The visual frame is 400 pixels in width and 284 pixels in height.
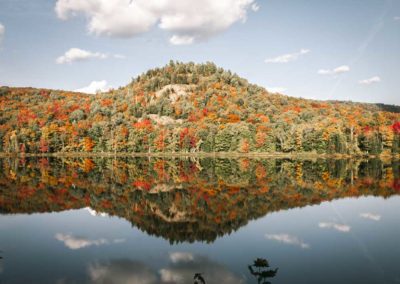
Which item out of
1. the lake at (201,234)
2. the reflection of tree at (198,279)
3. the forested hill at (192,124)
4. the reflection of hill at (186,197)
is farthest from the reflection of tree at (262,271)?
the forested hill at (192,124)

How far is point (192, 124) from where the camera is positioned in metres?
135

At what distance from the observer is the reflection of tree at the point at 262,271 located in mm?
14837

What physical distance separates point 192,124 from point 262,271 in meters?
120

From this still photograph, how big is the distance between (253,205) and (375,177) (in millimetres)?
28106

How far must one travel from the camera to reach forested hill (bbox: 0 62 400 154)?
4267 inches

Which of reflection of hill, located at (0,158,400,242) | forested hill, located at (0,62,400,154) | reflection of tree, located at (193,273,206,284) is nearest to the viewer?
reflection of tree, located at (193,273,206,284)

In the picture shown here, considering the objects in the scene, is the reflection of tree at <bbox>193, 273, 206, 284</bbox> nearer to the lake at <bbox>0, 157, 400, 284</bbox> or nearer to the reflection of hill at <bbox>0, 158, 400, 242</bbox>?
the lake at <bbox>0, 157, 400, 284</bbox>

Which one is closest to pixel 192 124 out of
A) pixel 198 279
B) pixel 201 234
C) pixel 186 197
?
pixel 186 197

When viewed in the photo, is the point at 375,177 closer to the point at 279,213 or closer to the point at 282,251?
the point at 279,213

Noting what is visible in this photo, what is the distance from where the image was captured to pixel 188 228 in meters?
22.8

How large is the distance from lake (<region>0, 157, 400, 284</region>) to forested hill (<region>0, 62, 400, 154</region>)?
73414mm

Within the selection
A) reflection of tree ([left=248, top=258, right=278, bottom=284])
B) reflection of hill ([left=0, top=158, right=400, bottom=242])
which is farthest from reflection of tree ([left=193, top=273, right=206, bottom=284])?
reflection of hill ([left=0, top=158, right=400, bottom=242])

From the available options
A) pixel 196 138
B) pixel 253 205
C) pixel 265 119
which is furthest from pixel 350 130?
pixel 253 205

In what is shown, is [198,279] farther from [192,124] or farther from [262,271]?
[192,124]
